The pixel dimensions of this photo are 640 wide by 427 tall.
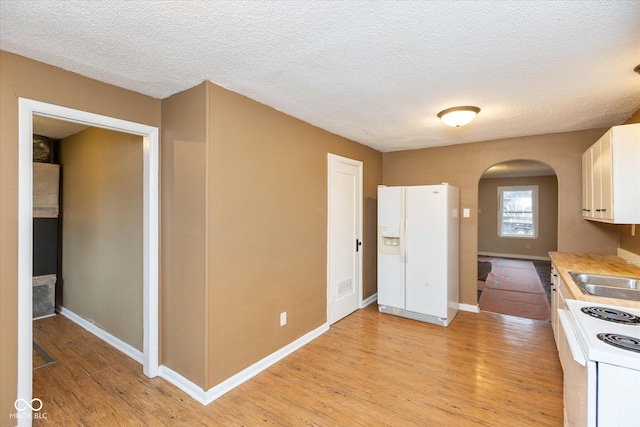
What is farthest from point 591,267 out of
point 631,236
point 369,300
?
point 369,300

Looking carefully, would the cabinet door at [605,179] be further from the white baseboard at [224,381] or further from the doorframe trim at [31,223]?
the doorframe trim at [31,223]

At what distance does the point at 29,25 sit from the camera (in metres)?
1.57

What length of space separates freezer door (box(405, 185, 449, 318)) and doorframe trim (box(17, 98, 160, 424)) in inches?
116

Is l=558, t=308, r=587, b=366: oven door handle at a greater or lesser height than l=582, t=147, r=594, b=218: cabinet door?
lesser

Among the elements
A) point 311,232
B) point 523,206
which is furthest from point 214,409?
point 523,206

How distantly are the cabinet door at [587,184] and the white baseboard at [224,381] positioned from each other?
3.39 metres

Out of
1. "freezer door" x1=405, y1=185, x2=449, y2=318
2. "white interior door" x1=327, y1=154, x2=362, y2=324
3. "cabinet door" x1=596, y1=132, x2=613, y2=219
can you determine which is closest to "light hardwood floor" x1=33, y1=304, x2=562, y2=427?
"freezer door" x1=405, y1=185, x2=449, y2=318

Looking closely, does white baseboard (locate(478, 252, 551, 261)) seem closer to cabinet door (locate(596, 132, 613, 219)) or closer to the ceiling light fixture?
cabinet door (locate(596, 132, 613, 219))

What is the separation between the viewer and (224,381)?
2389mm

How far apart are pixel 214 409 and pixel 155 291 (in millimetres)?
1060

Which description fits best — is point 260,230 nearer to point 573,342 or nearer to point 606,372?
point 573,342

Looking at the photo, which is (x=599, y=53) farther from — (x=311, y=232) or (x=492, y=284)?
(x=492, y=284)

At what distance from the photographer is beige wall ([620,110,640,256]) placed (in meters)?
2.84

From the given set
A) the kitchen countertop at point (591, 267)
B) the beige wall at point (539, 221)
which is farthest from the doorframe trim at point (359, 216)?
the beige wall at point (539, 221)
